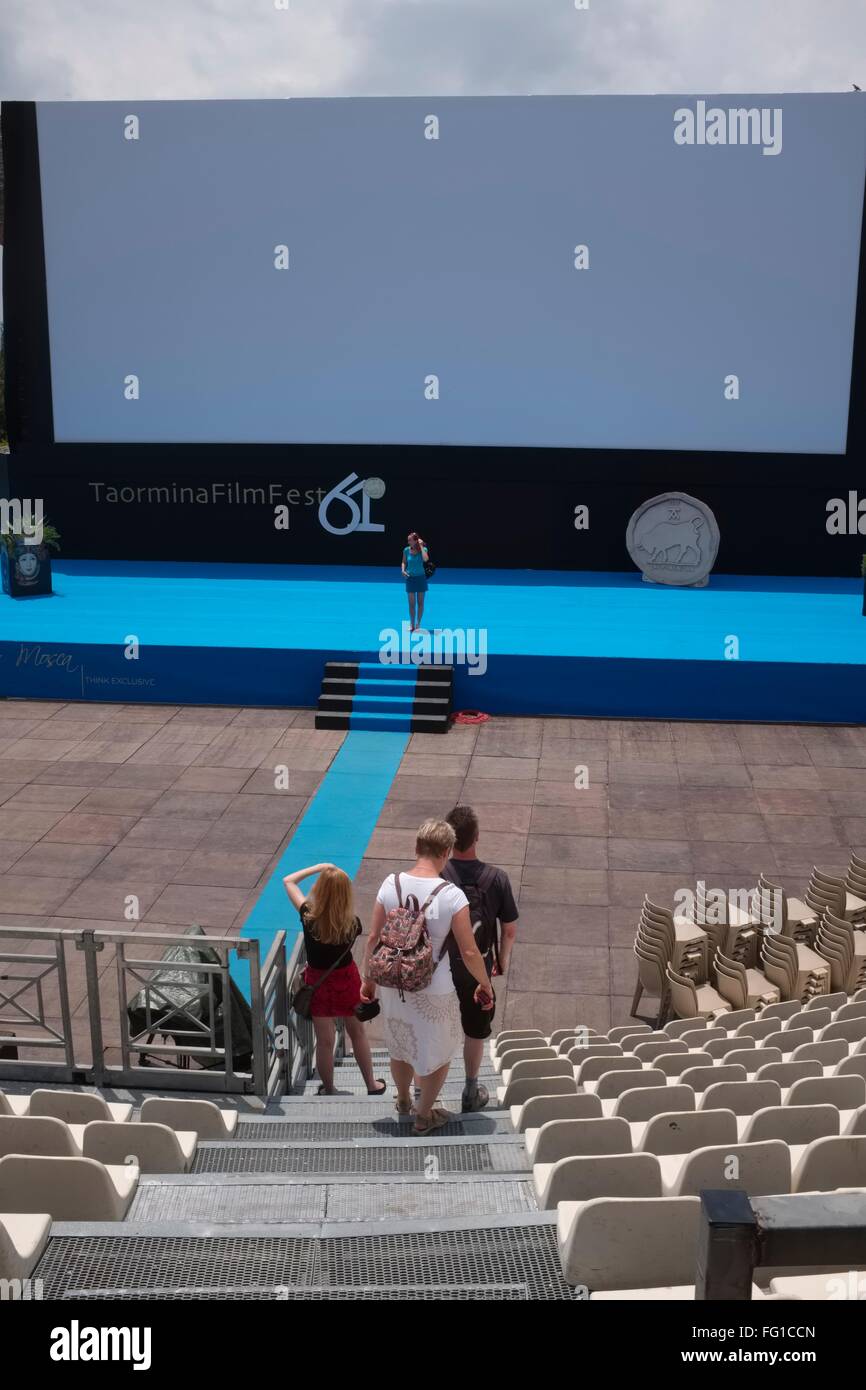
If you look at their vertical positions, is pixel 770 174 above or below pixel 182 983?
above

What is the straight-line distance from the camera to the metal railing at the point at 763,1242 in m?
2.20

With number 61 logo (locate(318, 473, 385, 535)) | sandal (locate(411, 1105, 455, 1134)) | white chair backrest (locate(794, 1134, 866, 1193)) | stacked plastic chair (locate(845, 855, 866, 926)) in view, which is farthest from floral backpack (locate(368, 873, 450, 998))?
number 61 logo (locate(318, 473, 385, 535))

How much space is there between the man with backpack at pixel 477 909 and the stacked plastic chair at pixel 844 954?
3.18 metres

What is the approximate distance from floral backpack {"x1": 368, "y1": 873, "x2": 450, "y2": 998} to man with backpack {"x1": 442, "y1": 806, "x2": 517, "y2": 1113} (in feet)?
2.07

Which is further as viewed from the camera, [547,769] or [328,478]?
[328,478]

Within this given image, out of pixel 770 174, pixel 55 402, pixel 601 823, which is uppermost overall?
pixel 770 174

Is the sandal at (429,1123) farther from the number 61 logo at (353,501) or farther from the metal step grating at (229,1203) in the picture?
the number 61 logo at (353,501)

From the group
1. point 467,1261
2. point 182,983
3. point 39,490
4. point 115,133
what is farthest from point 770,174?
point 467,1261

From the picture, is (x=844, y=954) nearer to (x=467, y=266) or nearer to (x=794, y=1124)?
(x=794, y=1124)

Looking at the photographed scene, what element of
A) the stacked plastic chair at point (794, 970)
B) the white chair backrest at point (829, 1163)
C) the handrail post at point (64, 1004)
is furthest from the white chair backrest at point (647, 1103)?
the stacked plastic chair at point (794, 970)

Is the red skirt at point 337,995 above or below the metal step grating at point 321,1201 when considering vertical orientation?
below

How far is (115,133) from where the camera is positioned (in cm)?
1953
